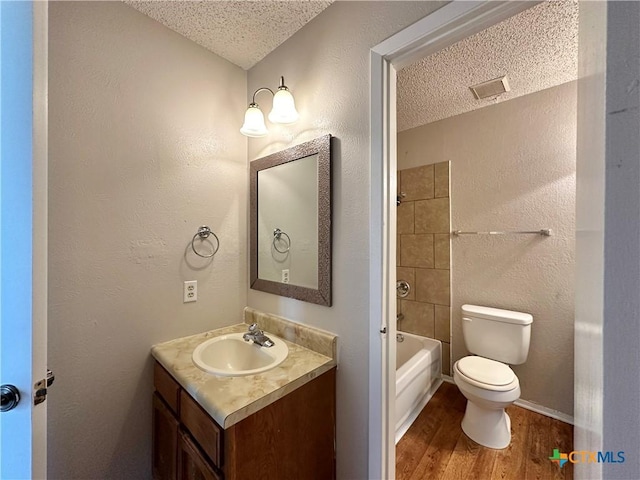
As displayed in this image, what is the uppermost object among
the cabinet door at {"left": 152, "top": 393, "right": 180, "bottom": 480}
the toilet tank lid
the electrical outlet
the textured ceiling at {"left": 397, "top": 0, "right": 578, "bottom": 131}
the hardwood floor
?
the textured ceiling at {"left": 397, "top": 0, "right": 578, "bottom": 131}

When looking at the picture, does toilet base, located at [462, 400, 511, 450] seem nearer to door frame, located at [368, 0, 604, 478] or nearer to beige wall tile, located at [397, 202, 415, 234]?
door frame, located at [368, 0, 604, 478]

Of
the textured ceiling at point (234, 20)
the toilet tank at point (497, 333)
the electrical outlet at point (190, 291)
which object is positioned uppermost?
the textured ceiling at point (234, 20)

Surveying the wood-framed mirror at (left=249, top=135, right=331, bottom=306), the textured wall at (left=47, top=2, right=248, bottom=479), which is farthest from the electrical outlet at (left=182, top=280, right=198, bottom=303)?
the wood-framed mirror at (left=249, top=135, right=331, bottom=306)

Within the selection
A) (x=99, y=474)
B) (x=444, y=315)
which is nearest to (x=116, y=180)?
(x=99, y=474)

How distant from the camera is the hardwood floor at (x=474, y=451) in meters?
1.38

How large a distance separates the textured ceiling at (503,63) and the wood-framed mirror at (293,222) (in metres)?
1.00

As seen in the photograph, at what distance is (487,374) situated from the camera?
164 centimetres

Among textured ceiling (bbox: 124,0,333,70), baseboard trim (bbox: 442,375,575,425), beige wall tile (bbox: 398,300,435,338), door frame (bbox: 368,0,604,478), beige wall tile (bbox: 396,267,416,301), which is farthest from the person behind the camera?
beige wall tile (bbox: 396,267,416,301)

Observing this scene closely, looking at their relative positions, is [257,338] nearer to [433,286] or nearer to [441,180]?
[433,286]

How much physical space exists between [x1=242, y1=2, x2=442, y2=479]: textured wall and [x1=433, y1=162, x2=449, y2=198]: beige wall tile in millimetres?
1466

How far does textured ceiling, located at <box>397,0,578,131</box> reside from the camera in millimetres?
1239

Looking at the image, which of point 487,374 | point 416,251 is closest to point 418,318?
point 416,251

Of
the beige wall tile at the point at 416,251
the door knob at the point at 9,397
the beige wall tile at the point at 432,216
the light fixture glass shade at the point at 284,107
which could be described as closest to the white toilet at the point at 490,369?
the beige wall tile at the point at 416,251

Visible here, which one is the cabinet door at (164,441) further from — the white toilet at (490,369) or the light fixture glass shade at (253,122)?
the white toilet at (490,369)
